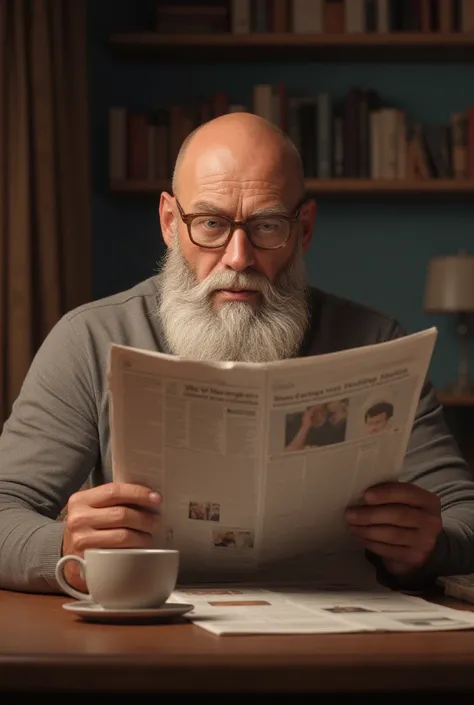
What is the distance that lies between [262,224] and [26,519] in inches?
24.6

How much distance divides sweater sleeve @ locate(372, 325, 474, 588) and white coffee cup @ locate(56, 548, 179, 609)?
0.43m

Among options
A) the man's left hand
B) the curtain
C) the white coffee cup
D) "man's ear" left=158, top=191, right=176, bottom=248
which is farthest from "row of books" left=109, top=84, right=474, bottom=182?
the white coffee cup

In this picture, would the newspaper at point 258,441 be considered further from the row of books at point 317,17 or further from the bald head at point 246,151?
the row of books at point 317,17

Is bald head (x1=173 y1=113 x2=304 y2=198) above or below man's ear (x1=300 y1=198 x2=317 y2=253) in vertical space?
above

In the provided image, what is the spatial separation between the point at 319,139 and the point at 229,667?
3171 mm

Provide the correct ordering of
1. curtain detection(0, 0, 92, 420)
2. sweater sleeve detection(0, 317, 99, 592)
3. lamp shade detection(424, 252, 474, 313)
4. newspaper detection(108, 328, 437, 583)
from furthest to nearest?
lamp shade detection(424, 252, 474, 313) → curtain detection(0, 0, 92, 420) → sweater sleeve detection(0, 317, 99, 592) → newspaper detection(108, 328, 437, 583)

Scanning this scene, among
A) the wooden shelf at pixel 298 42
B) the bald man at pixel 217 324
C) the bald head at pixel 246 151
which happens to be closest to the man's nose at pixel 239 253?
the bald man at pixel 217 324

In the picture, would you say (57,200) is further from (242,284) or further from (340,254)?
(242,284)

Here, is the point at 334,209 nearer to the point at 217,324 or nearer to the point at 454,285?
the point at 454,285

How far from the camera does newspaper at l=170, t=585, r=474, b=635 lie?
98 cm

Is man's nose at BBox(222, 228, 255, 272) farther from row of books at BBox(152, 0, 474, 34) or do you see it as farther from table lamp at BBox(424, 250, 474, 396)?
row of books at BBox(152, 0, 474, 34)

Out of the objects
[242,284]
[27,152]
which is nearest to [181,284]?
[242,284]

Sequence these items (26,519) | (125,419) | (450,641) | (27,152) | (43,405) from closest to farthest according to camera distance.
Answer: (450,641) < (125,419) < (26,519) < (43,405) < (27,152)

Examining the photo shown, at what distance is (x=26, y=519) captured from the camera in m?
1.34
